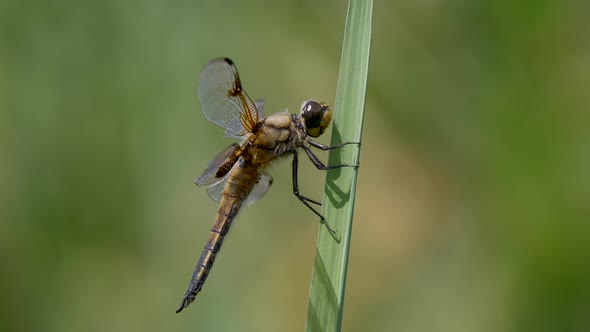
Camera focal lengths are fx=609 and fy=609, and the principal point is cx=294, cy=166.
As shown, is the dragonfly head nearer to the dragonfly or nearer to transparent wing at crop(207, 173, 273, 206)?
the dragonfly

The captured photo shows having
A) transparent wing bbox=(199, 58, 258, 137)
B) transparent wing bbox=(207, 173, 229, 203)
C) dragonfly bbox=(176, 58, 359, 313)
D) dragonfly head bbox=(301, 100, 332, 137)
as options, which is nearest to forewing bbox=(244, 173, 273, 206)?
dragonfly bbox=(176, 58, 359, 313)

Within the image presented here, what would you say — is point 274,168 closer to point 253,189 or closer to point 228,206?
point 253,189

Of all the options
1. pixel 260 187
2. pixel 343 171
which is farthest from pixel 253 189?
pixel 343 171

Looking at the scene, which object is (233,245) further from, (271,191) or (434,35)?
(434,35)

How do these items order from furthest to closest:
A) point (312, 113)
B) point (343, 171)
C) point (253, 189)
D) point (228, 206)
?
point (253, 189) < point (228, 206) < point (312, 113) < point (343, 171)

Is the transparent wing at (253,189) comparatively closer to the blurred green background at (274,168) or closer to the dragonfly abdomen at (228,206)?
the dragonfly abdomen at (228,206)

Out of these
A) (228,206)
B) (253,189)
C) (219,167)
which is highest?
(219,167)

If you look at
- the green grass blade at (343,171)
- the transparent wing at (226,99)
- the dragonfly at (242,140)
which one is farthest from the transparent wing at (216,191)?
the green grass blade at (343,171)
